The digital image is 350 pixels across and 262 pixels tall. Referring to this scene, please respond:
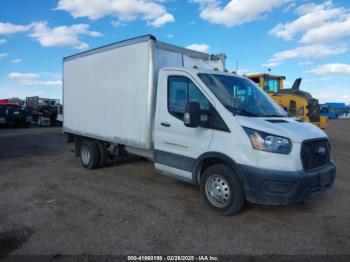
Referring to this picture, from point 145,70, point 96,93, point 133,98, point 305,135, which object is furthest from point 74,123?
point 305,135

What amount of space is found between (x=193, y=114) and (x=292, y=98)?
1024 cm

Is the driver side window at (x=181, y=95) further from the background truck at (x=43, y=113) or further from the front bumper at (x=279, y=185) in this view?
the background truck at (x=43, y=113)

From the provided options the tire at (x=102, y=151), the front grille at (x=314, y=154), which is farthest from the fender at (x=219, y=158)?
the tire at (x=102, y=151)

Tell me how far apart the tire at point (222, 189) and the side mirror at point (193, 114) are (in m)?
0.79

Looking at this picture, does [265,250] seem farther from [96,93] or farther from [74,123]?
[74,123]

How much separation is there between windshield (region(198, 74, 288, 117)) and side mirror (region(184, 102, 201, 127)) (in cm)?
44

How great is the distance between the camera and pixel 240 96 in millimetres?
5434

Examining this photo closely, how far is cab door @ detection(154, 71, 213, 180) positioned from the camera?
17.3 ft

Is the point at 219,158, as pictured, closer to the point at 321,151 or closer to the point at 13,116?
the point at 321,151

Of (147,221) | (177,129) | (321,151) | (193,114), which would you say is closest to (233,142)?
(193,114)

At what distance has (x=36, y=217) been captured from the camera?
4973mm

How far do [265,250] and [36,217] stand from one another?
3.53 metres

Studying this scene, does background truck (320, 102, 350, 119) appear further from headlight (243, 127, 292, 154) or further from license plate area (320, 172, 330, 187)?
headlight (243, 127, 292, 154)

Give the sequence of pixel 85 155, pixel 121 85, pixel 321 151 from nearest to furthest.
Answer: pixel 321 151 → pixel 121 85 → pixel 85 155
